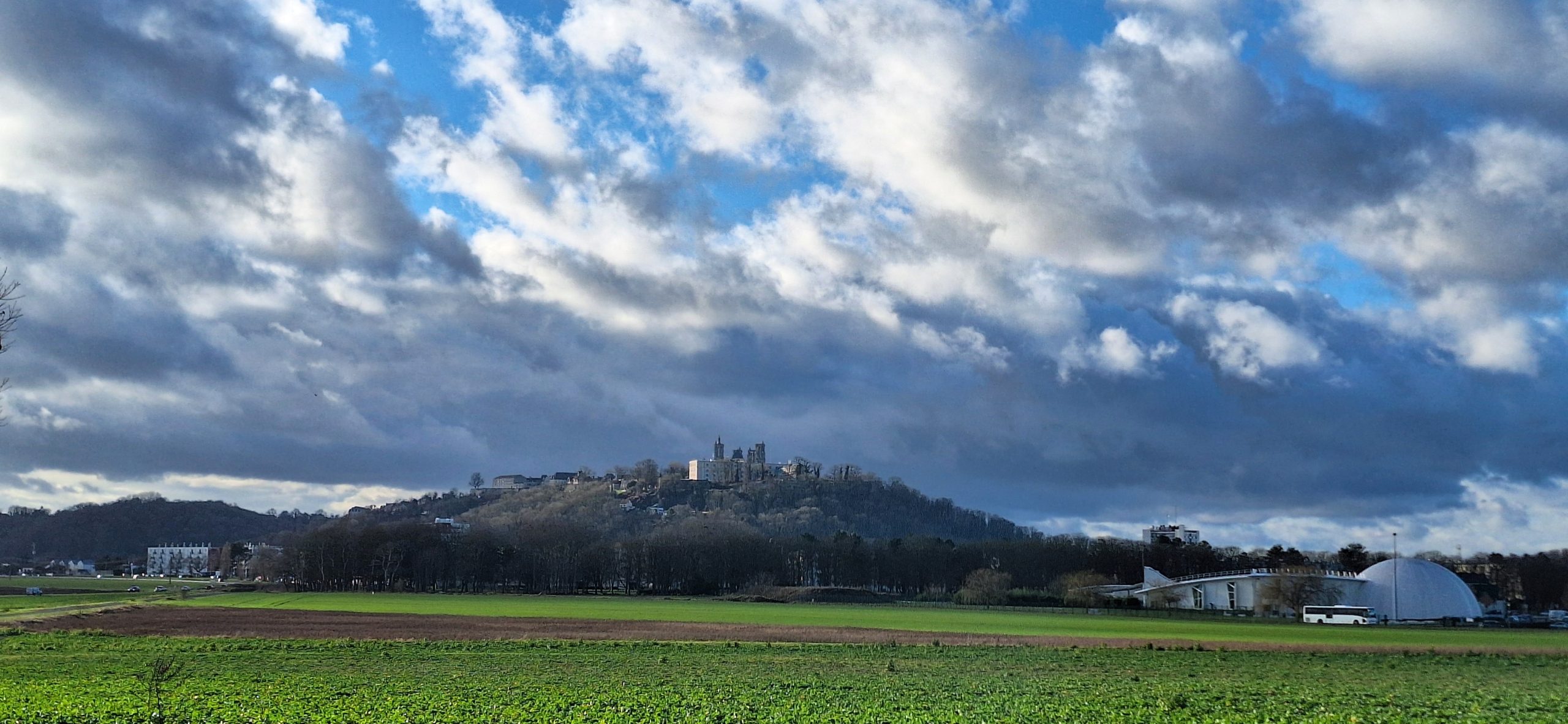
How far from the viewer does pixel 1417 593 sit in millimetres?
146750

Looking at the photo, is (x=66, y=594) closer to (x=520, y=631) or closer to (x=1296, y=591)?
(x=520, y=631)

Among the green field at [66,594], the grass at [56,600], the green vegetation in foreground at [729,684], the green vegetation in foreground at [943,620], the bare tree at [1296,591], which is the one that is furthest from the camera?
the bare tree at [1296,591]

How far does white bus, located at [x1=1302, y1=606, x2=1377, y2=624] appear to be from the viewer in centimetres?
12312

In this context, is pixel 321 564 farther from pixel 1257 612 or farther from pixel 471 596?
pixel 1257 612

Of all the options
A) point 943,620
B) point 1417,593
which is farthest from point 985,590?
point 1417,593

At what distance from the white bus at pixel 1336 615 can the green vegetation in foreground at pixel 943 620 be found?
7.06 meters

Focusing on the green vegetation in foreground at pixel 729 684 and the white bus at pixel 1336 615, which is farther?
the white bus at pixel 1336 615

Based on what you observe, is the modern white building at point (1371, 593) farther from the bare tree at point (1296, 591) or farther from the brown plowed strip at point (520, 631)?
the brown plowed strip at point (520, 631)

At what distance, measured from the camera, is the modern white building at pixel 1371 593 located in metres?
144

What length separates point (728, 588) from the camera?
193 metres

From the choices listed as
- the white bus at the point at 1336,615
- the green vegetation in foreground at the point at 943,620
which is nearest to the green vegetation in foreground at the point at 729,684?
the green vegetation in foreground at the point at 943,620

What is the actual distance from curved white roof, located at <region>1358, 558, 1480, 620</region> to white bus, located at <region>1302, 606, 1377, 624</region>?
716 inches

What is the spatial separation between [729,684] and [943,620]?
211 ft

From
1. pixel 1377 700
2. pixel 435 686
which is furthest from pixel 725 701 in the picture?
pixel 1377 700
